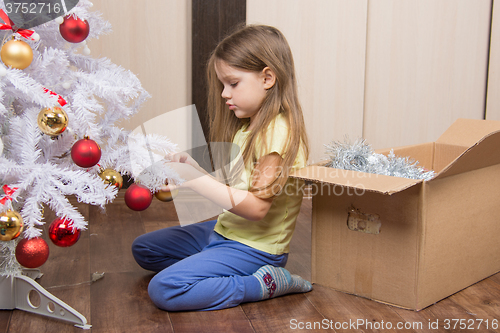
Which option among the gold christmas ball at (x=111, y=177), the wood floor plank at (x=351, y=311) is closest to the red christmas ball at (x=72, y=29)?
the gold christmas ball at (x=111, y=177)

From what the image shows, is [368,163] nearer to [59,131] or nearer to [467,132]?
[467,132]

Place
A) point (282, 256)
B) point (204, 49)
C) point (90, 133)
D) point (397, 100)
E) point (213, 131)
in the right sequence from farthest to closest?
point (397, 100), point (204, 49), point (213, 131), point (282, 256), point (90, 133)

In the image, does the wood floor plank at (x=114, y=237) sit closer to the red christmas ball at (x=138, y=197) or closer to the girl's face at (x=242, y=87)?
the red christmas ball at (x=138, y=197)

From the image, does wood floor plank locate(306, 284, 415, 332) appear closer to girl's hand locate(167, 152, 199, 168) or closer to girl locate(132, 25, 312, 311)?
girl locate(132, 25, 312, 311)

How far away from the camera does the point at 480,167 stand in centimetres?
111

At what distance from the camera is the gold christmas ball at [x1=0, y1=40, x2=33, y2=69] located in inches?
34.7

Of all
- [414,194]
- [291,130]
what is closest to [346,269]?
[414,194]

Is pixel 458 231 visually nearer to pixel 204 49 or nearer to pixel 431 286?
pixel 431 286

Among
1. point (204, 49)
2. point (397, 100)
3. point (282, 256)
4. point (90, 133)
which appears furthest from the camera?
point (397, 100)

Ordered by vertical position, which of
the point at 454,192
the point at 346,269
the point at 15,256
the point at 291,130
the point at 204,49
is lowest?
the point at 346,269

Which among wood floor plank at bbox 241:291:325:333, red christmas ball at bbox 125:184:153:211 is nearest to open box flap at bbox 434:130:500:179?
wood floor plank at bbox 241:291:325:333

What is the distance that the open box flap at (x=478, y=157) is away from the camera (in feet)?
3.28

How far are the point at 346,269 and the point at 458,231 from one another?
27cm

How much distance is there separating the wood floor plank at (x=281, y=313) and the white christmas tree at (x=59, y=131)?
0.35 m
